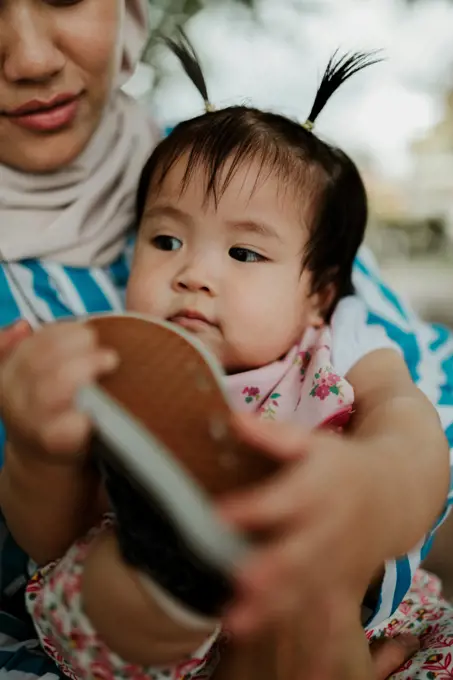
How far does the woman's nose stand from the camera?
70 cm

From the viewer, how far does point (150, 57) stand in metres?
1.31

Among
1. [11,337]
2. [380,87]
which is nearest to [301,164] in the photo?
[11,337]

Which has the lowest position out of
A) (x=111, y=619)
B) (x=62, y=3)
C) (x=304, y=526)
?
(x=111, y=619)

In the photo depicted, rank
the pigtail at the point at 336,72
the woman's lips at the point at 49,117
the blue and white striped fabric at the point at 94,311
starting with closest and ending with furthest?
the blue and white striped fabric at the point at 94,311 < the woman's lips at the point at 49,117 < the pigtail at the point at 336,72

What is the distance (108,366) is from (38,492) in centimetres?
15

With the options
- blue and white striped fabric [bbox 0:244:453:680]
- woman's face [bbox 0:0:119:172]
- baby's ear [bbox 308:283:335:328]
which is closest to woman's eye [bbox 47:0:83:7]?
woman's face [bbox 0:0:119:172]

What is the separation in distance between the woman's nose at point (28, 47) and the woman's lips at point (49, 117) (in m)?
0.04

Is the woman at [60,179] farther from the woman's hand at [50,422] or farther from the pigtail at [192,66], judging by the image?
the woman's hand at [50,422]

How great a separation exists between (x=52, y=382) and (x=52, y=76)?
46 cm

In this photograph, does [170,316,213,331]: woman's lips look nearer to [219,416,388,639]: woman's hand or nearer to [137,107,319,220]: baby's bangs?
[137,107,319,220]: baby's bangs

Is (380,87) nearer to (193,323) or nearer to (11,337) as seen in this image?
(193,323)

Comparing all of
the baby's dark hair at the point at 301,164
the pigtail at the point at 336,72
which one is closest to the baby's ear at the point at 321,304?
the baby's dark hair at the point at 301,164

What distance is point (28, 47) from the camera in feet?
2.28

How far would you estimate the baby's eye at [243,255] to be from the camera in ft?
2.36
